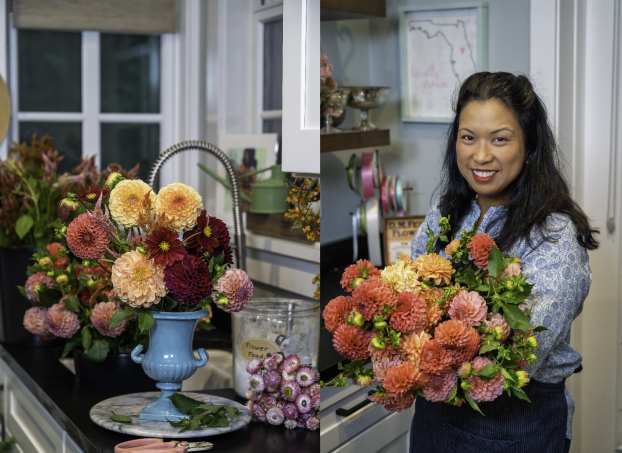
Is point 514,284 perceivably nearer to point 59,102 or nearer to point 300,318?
point 300,318

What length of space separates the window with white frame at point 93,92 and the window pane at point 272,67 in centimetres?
52

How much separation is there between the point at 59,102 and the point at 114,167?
0.89m

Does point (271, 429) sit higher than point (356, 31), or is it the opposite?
point (356, 31)

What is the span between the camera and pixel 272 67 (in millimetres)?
2000

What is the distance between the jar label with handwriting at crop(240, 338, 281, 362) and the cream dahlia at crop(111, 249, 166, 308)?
30 centimetres

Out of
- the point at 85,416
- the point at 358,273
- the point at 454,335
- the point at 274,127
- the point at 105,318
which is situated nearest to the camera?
the point at 454,335

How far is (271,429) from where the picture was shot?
1.20 meters

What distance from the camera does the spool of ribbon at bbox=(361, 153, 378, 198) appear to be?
1078mm

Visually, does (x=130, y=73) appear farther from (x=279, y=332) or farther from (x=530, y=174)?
(x=530, y=174)

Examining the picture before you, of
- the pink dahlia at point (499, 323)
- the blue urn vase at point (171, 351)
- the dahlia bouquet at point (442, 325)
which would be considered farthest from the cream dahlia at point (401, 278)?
the blue urn vase at point (171, 351)

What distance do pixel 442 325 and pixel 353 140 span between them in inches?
15.7

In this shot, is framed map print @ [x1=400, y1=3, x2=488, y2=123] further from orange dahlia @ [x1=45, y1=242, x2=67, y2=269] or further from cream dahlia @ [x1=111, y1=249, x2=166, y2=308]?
orange dahlia @ [x1=45, y1=242, x2=67, y2=269]

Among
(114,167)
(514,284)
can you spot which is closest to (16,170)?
(114,167)

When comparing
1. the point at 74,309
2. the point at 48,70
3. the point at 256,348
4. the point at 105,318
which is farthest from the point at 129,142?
the point at 256,348
